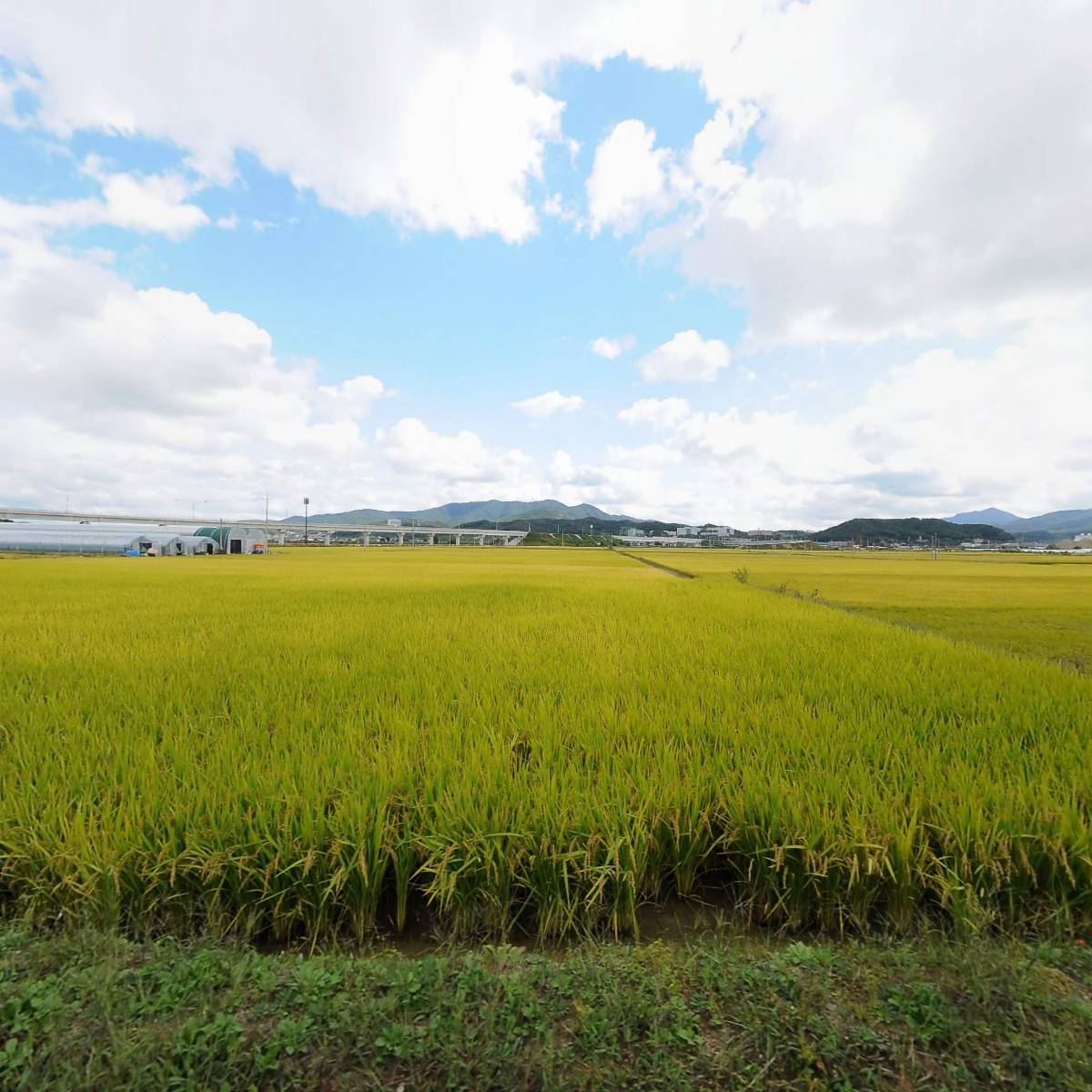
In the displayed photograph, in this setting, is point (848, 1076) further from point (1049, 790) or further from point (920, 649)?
point (920, 649)

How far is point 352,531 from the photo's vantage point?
96000 mm

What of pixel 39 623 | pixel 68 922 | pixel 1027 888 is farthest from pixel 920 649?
pixel 39 623

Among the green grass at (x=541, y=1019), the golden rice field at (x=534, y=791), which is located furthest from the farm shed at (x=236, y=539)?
the green grass at (x=541, y=1019)

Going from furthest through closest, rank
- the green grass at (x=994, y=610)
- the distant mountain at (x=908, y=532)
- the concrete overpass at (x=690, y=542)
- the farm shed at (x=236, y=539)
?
the distant mountain at (x=908, y=532) < the concrete overpass at (x=690, y=542) < the farm shed at (x=236, y=539) < the green grass at (x=994, y=610)

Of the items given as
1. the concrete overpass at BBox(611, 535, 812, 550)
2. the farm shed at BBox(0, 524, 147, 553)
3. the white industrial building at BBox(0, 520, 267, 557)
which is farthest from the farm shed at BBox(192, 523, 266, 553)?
the concrete overpass at BBox(611, 535, 812, 550)

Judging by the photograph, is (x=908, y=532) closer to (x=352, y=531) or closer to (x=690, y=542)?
(x=690, y=542)

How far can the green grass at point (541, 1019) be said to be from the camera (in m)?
A: 1.36

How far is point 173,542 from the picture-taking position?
48219 millimetres

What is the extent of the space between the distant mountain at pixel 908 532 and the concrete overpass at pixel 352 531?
93626 millimetres

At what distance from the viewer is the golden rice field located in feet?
7.06

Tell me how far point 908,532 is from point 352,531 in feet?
484

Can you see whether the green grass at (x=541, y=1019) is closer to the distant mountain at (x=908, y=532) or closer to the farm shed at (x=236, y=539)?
the farm shed at (x=236, y=539)

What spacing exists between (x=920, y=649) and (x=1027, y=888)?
4887 millimetres

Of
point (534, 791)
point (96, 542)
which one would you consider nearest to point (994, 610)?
point (534, 791)
